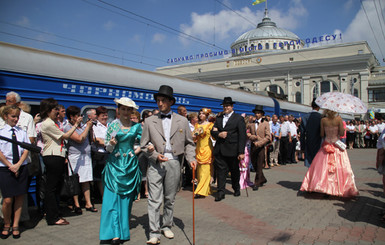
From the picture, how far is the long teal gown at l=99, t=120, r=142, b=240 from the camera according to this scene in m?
3.89

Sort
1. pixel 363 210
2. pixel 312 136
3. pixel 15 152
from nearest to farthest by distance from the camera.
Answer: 1. pixel 15 152
2. pixel 363 210
3. pixel 312 136

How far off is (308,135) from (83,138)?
4.85 m

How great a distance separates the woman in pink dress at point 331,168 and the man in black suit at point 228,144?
5.12 feet

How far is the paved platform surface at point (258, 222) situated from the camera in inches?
161

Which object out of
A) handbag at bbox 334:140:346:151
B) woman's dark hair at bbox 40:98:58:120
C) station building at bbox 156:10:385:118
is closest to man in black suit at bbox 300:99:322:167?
handbag at bbox 334:140:346:151

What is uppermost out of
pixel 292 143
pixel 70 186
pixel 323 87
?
pixel 323 87

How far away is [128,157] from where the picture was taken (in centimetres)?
411

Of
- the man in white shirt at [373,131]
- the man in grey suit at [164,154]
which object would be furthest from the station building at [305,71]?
the man in grey suit at [164,154]

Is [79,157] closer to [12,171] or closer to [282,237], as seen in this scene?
[12,171]

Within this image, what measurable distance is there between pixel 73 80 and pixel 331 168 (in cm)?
564

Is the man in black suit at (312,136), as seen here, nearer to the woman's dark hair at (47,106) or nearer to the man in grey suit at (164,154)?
the man in grey suit at (164,154)

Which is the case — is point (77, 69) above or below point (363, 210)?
above

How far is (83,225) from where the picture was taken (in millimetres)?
4668

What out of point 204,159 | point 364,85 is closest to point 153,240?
point 204,159
